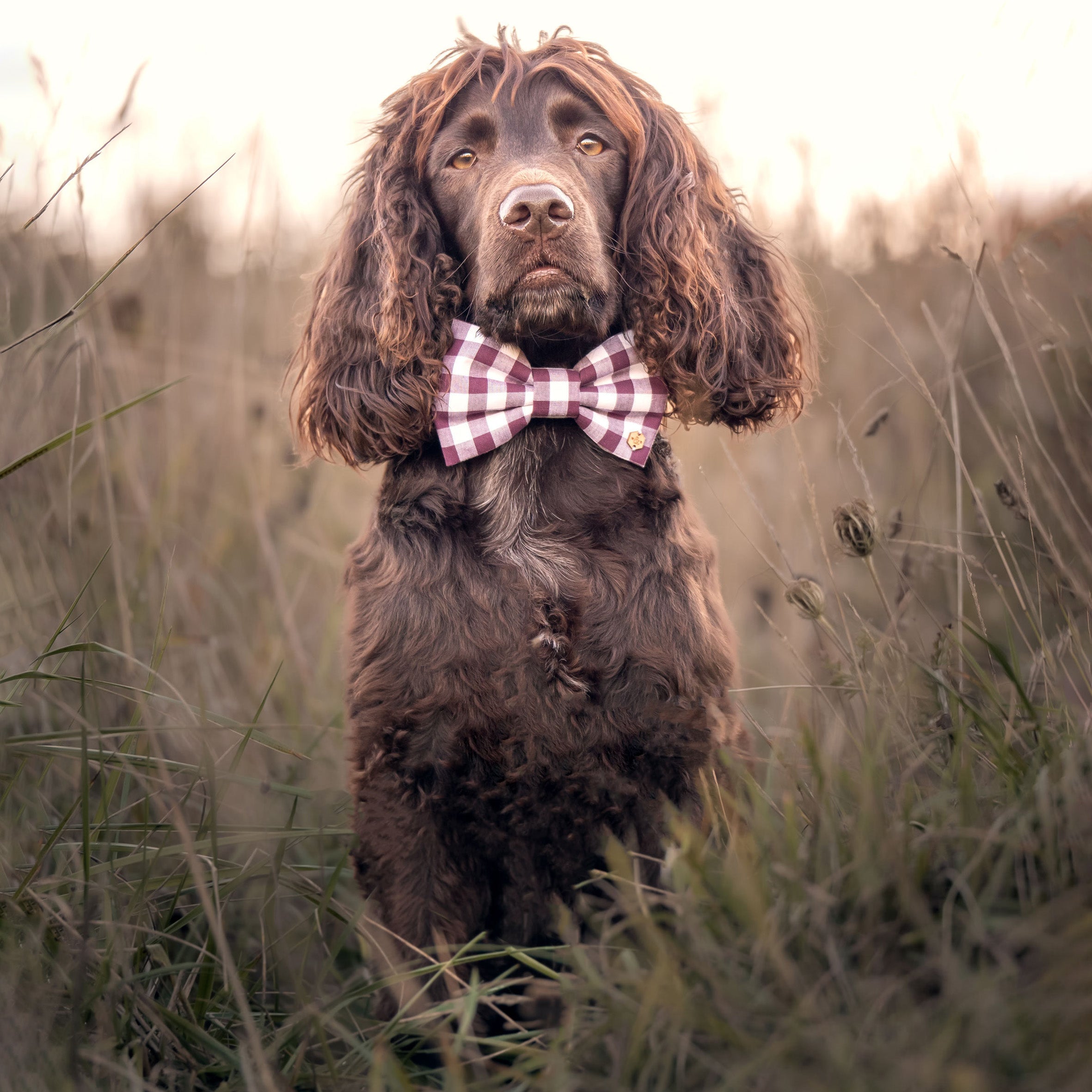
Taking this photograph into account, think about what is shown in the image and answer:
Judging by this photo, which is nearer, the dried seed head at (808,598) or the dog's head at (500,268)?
the dried seed head at (808,598)

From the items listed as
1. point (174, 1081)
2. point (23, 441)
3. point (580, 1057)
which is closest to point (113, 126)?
point (23, 441)

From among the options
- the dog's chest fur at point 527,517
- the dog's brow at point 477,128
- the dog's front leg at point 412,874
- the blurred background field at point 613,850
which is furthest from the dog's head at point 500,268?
the dog's front leg at point 412,874

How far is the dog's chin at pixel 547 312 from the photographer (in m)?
1.86

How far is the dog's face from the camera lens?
184 cm

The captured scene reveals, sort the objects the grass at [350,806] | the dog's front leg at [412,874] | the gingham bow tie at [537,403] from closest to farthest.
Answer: the grass at [350,806] → the dog's front leg at [412,874] → the gingham bow tie at [537,403]

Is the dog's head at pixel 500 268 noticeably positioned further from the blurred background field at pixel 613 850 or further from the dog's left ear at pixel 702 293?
the blurred background field at pixel 613 850

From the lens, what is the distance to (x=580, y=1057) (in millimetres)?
1188

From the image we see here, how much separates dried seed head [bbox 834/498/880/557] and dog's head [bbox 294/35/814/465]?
1.72 ft

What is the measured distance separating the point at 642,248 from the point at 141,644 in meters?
1.73

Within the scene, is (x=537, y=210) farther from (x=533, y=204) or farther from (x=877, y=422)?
Result: (x=877, y=422)

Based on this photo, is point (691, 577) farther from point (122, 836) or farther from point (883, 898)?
point (122, 836)

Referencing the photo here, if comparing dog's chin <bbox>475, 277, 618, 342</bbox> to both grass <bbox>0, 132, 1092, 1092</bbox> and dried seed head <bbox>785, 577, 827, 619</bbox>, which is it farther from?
dried seed head <bbox>785, 577, 827, 619</bbox>

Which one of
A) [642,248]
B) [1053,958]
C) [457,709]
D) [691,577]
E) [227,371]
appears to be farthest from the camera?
[227,371]

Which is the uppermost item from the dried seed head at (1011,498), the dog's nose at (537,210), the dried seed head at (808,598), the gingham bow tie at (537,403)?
the dog's nose at (537,210)
